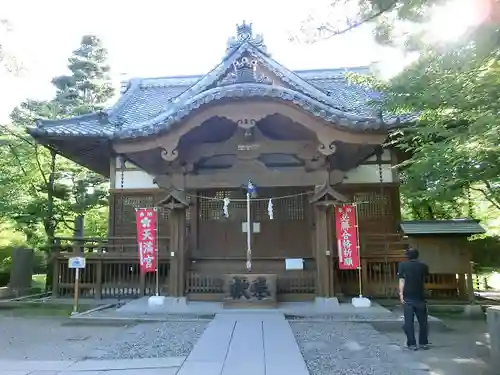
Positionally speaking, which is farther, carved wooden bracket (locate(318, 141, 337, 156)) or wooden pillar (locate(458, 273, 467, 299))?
wooden pillar (locate(458, 273, 467, 299))

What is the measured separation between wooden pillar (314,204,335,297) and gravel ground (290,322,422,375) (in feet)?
5.18

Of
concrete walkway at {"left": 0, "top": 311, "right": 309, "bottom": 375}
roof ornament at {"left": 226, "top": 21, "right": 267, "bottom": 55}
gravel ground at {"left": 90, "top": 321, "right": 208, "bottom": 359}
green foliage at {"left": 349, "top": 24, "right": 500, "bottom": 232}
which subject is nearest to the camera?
green foliage at {"left": 349, "top": 24, "right": 500, "bottom": 232}

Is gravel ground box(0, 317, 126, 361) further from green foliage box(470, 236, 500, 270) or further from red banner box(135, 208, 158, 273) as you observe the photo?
green foliage box(470, 236, 500, 270)

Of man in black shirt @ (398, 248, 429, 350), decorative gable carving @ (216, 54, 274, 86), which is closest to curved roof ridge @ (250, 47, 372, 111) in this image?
decorative gable carving @ (216, 54, 274, 86)

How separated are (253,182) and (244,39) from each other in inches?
230

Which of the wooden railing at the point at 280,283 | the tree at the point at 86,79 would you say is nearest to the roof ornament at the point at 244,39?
the wooden railing at the point at 280,283

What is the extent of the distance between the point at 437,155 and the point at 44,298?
37.2 ft

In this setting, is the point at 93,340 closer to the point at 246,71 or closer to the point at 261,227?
the point at 261,227

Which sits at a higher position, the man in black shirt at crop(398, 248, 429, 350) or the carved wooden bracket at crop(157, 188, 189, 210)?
the carved wooden bracket at crop(157, 188, 189, 210)

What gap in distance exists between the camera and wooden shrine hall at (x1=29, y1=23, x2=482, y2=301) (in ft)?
33.3

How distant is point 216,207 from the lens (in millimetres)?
12680

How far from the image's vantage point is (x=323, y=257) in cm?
1019

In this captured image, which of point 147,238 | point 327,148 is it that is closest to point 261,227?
point 147,238

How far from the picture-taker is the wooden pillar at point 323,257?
397 inches
